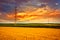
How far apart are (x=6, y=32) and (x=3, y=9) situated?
0.45 metres

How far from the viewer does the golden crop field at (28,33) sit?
254 centimetres

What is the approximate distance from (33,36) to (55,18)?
526mm

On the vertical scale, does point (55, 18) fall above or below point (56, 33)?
above

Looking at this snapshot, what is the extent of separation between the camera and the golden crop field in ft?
8.35

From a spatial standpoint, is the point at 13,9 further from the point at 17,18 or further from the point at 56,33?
the point at 56,33

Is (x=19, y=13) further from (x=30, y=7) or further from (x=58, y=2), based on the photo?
(x=58, y=2)

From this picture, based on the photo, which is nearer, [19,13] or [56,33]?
[56,33]

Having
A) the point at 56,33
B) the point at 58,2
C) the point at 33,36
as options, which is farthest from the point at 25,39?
the point at 58,2

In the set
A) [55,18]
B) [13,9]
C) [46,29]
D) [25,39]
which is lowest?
[25,39]

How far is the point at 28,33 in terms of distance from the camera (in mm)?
2645

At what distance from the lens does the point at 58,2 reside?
2.54 meters

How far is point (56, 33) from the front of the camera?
2523mm

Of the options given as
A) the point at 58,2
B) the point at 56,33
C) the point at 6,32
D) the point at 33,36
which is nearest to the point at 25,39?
the point at 33,36

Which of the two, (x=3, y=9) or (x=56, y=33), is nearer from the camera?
(x=56, y=33)
